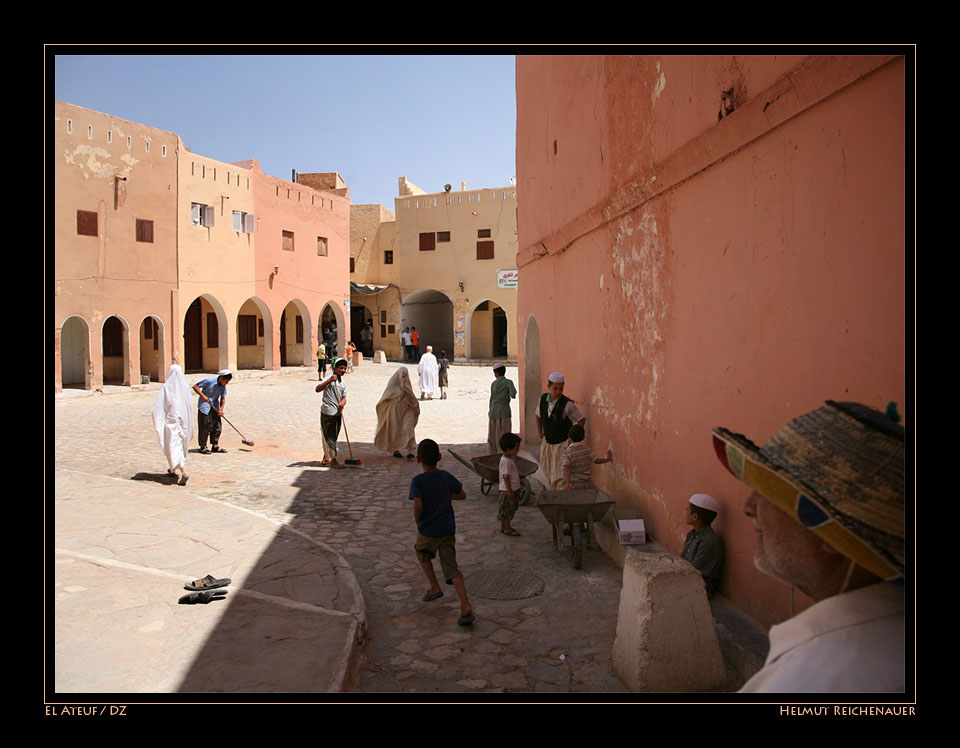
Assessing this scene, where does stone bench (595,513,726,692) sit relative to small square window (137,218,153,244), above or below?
below

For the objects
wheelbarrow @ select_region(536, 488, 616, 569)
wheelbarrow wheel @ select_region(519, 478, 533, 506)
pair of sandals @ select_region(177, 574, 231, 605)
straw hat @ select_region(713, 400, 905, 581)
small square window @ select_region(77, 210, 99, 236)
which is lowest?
pair of sandals @ select_region(177, 574, 231, 605)

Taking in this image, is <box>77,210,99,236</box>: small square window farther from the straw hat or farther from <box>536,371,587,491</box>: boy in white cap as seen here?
the straw hat

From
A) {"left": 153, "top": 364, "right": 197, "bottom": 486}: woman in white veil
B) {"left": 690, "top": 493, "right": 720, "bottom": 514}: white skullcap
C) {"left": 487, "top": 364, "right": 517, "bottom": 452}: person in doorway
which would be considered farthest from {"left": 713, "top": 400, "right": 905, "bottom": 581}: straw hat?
{"left": 487, "top": 364, "right": 517, "bottom": 452}: person in doorway

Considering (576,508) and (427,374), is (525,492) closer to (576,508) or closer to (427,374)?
(576,508)

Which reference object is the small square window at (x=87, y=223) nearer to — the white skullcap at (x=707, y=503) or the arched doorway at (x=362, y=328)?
the arched doorway at (x=362, y=328)

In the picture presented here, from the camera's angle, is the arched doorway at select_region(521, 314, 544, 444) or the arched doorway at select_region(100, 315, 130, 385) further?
the arched doorway at select_region(100, 315, 130, 385)

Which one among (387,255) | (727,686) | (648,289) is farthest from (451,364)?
(727,686)

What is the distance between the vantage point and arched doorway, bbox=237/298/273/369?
28594mm

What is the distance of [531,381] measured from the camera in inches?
450

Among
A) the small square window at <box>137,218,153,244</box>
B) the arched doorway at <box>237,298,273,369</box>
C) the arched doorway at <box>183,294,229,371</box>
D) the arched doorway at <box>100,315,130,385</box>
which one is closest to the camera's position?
the small square window at <box>137,218,153,244</box>

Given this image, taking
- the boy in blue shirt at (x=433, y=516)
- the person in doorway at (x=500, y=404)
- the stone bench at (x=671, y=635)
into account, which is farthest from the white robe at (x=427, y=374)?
the stone bench at (x=671, y=635)

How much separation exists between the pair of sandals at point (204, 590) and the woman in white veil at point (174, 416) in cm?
431

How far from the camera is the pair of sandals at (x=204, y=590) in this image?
472 centimetres

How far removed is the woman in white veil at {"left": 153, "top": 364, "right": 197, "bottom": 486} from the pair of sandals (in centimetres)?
431
